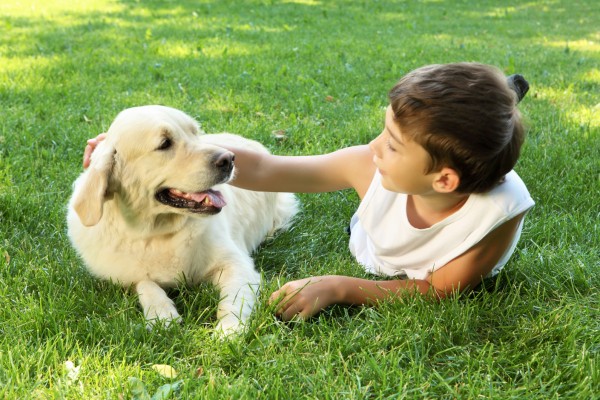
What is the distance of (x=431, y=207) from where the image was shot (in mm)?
2902

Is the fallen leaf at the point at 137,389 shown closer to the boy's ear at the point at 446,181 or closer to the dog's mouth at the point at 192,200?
the dog's mouth at the point at 192,200

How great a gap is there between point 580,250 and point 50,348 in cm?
246

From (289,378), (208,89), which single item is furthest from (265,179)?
(208,89)

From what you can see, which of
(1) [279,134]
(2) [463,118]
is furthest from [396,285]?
(1) [279,134]

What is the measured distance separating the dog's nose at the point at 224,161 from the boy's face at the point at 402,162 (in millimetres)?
651

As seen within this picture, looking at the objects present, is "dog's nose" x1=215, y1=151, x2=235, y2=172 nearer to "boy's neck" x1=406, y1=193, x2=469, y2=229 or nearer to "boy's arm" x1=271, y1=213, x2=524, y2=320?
"boy's arm" x1=271, y1=213, x2=524, y2=320

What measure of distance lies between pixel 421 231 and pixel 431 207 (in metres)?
0.13

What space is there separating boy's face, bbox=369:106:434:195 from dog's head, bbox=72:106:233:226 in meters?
0.69

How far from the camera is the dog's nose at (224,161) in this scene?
111 inches

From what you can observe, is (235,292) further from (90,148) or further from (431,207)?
(90,148)

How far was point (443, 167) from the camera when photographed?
2.56 m

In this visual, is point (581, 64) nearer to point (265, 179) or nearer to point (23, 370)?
point (265, 179)

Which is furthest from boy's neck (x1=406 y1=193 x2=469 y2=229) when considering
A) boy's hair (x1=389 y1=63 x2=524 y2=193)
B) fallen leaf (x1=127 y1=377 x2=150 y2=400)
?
fallen leaf (x1=127 y1=377 x2=150 y2=400)

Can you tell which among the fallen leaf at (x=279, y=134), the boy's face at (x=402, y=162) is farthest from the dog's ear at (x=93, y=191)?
the fallen leaf at (x=279, y=134)
